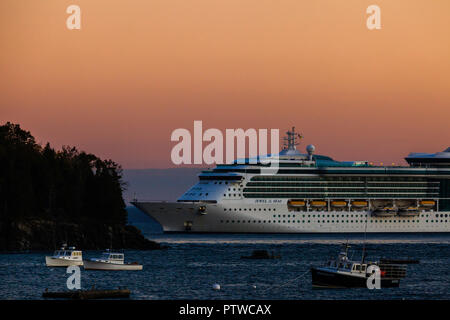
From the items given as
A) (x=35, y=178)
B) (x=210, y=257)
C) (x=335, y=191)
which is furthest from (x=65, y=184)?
(x=335, y=191)

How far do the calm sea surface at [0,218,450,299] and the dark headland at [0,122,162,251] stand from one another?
3.41m

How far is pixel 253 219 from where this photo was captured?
144 m

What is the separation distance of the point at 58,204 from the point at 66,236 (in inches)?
342

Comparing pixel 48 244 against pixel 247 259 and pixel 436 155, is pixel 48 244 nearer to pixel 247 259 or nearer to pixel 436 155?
pixel 247 259

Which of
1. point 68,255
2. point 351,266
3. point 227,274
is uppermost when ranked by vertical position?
point 68,255

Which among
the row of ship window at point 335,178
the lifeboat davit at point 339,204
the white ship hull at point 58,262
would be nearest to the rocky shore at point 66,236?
the white ship hull at point 58,262

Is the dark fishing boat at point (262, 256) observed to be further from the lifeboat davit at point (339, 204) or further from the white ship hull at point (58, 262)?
the lifeboat davit at point (339, 204)

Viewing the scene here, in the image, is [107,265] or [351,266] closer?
[351,266]

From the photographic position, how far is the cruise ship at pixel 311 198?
468 ft

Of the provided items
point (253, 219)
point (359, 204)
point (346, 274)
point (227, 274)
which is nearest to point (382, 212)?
point (359, 204)

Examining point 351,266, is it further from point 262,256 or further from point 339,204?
point 339,204

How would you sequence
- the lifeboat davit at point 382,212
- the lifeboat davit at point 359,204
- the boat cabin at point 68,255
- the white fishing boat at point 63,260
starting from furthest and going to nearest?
the lifeboat davit at point 382,212 < the lifeboat davit at point 359,204 < the boat cabin at point 68,255 < the white fishing boat at point 63,260

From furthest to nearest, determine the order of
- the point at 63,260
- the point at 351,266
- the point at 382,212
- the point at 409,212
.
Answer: the point at 409,212
the point at 382,212
the point at 63,260
the point at 351,266
